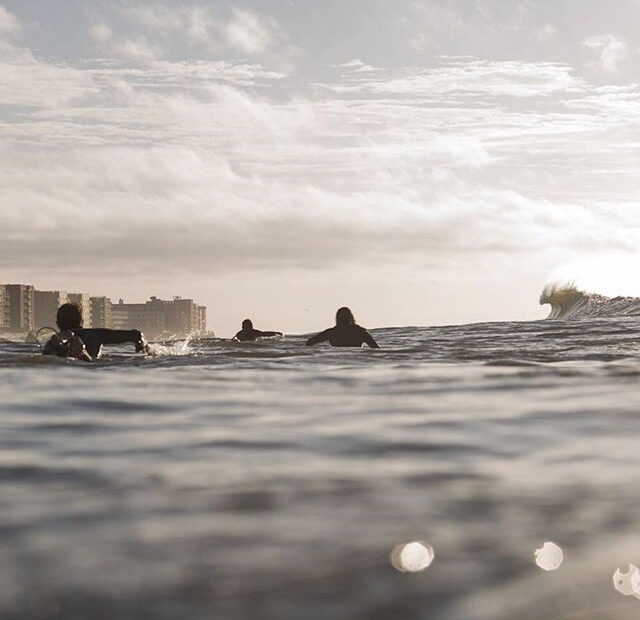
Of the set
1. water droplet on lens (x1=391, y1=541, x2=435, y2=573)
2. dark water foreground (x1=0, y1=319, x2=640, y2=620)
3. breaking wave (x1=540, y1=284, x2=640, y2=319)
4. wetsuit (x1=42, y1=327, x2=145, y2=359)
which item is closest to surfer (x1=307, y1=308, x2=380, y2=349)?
wetsuit (x1=42, y1=327, x2=145, y2=359)

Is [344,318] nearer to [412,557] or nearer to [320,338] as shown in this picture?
[320,338]

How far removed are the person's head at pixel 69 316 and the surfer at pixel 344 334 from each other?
5.73m

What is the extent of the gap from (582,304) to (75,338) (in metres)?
62.5

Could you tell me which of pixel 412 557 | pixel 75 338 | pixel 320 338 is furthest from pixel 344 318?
pixel 412 557

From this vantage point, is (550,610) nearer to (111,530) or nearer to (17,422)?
(111,530)

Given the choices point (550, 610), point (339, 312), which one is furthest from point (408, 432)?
point (339, 312)

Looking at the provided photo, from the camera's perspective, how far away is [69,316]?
1350 centimetres

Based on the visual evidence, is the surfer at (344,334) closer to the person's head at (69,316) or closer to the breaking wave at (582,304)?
the person's head at (69,316)

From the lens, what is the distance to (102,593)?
250cm

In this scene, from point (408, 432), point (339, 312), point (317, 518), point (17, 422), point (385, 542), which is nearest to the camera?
point (385, 542)

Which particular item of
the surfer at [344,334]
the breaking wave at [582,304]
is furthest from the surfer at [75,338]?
the breaking wave at [582,304]

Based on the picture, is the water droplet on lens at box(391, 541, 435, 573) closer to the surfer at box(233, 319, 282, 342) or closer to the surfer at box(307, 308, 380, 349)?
the surfer at box(307, 308, 380, 349)

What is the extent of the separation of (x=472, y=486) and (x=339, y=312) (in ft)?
48.4

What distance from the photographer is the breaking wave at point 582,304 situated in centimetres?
5950
